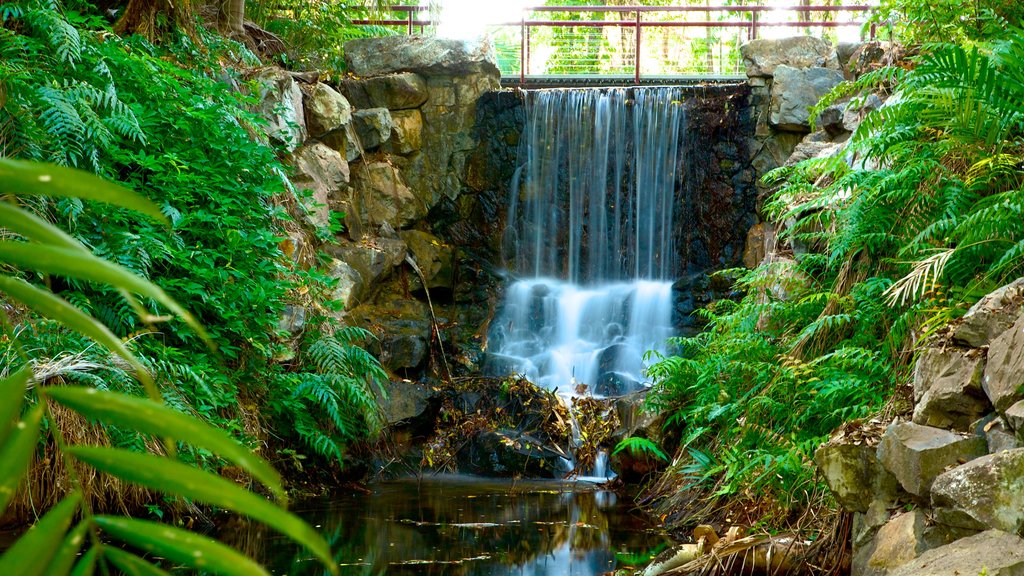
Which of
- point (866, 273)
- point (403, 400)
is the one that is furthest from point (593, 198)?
point (866, 273)

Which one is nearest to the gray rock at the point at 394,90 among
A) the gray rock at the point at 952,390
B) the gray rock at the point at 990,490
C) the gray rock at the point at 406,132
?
the gray rock at the point at 406,132

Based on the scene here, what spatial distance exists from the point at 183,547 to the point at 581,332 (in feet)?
35.0

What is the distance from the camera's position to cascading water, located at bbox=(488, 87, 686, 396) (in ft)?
39.5

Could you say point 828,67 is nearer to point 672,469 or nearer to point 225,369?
point 672,469

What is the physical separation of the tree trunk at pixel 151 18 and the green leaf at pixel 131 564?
28.6 feet

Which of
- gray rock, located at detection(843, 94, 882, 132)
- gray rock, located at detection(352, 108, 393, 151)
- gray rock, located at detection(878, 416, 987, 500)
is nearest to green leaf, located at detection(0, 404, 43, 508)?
gray rock, located at detection(878, 416, 987, 500)

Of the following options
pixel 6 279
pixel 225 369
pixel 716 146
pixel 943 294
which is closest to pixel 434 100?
pixel 716 146

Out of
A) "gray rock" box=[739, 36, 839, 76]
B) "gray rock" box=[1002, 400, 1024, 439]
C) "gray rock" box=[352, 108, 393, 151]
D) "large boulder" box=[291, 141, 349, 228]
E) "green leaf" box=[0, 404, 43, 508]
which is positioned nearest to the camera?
"green leaf" box=[0, 404, 43, 508]

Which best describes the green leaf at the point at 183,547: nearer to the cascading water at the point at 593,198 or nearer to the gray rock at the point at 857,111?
the gray rock at the point at 857,111

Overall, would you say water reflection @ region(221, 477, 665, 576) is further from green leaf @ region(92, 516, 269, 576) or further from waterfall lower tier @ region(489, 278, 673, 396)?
green leaf @ region(92, 516, 269, 576)

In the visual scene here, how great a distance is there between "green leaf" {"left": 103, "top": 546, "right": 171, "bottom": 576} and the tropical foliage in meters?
4.41

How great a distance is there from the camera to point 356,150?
1103 centimetres

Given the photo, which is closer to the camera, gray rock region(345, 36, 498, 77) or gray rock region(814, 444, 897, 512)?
gray rock region(814, 444, 897, 512)

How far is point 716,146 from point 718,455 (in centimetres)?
652
